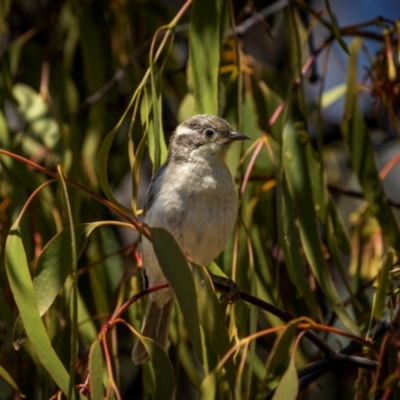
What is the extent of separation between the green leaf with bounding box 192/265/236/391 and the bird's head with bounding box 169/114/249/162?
0.88m

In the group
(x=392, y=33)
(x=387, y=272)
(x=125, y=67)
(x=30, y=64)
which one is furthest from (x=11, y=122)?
(x=387, y=272)

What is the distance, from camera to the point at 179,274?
2.15 metres

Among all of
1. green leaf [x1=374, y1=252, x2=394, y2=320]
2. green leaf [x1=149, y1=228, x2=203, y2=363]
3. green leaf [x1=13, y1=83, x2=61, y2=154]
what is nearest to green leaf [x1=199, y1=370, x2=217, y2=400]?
green leaf [x1=149, y1=228, x2=203, y2=363]

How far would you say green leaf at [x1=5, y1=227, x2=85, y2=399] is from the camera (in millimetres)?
2193

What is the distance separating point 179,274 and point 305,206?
2.91ft

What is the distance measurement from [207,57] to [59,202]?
0.89 metres

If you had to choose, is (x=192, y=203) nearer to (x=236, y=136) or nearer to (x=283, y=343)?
(x=236, y=136)

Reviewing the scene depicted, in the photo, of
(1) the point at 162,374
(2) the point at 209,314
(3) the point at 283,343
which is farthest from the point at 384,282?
(1) the point at 162,374

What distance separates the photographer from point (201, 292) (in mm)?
2275

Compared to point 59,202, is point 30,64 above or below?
above

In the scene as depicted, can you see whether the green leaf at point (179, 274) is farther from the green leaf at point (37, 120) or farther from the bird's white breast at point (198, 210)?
the green leaf at point (37, 120)

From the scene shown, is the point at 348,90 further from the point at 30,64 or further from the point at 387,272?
the point at 30,64

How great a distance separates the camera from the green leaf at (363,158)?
3.10 m

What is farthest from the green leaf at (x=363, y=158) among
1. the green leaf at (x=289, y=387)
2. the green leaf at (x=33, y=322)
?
the green leaf at (x=33, y=322)
